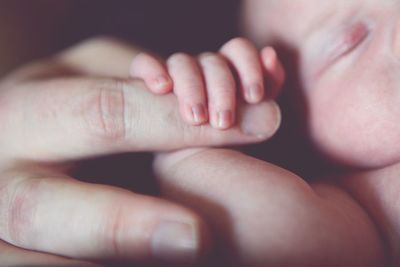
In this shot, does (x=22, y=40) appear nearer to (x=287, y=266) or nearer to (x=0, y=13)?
(x=0, y=13)

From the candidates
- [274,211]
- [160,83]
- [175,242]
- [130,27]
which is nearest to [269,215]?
[274,211]

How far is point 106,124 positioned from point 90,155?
2.8 inches

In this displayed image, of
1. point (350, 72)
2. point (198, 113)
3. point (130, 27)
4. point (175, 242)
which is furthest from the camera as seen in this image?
point (130, 27)

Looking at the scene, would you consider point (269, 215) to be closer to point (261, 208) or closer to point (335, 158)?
point (261, 208)

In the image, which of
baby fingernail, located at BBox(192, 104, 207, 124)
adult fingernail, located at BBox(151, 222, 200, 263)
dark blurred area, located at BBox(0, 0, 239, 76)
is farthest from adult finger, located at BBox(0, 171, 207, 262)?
dark blurred area, located at BBox(0, 0, 239, 76)

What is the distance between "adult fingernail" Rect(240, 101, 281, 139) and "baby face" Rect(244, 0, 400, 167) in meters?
0.12

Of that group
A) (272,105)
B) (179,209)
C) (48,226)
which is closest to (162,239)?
(179,209)

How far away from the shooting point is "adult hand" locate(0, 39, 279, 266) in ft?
1.51

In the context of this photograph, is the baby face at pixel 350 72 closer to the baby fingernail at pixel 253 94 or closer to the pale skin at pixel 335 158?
the pale skin at pixel 335 158

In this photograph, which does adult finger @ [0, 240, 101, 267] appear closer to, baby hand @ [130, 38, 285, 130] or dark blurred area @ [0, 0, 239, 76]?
baby hand @ [130, 38, 285, 130]

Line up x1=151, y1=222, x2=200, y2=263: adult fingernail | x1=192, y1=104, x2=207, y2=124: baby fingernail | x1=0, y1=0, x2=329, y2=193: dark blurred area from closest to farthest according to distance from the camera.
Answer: x1=151, y1=222, x2=200, y2=263: adult fingernail, x1=192, y1=104, x2=207, y2=124: baby fingernail, x1=0, y1=0, x2=329, y2=193: dark blurred area

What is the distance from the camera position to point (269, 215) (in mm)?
504

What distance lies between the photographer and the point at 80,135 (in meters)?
0.62

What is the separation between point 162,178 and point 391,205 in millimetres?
316
